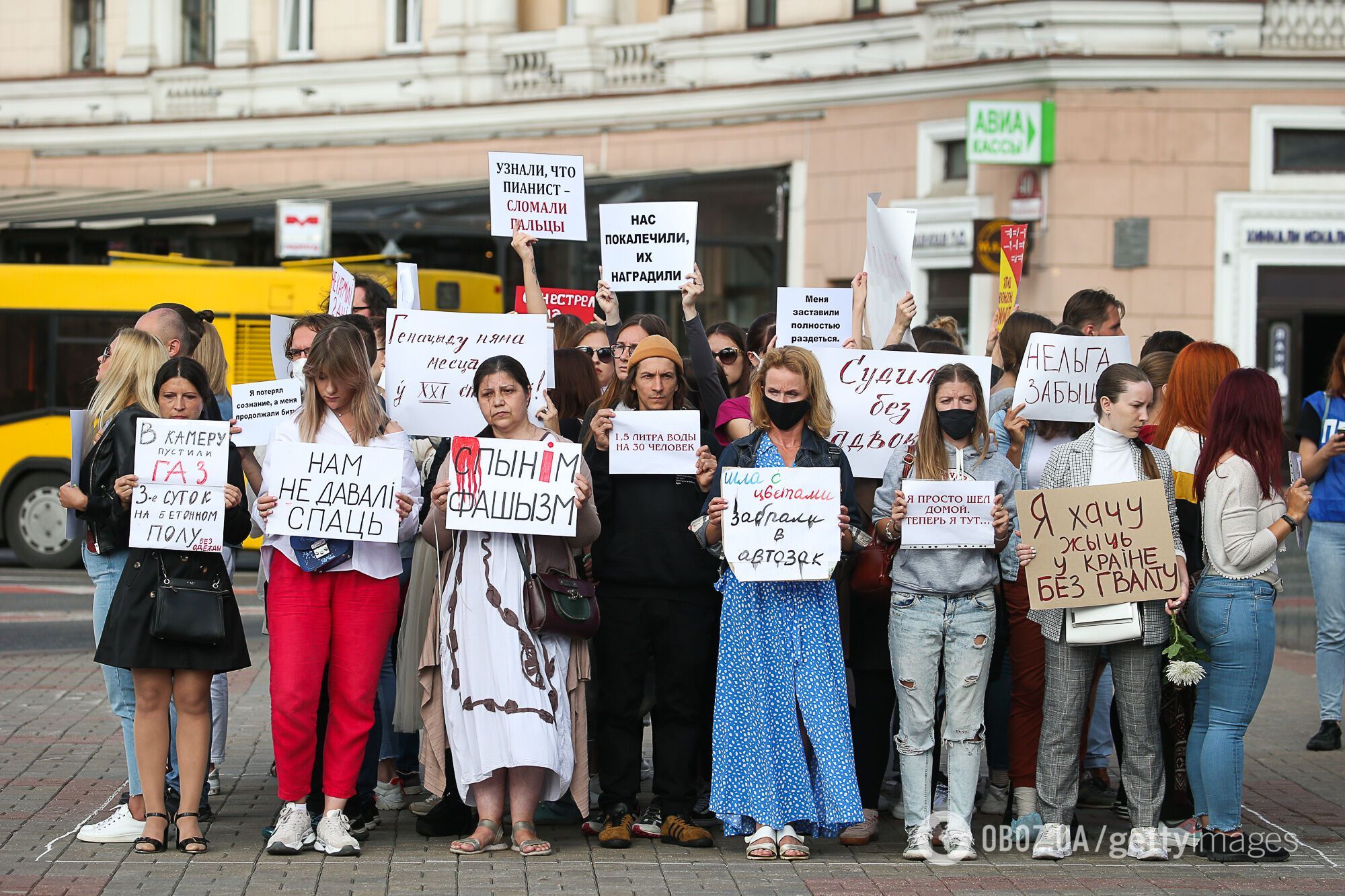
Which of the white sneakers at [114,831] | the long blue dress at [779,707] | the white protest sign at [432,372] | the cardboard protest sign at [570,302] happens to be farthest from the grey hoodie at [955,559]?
the cardboard protest sign at [570,302]

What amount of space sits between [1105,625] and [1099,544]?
32cm

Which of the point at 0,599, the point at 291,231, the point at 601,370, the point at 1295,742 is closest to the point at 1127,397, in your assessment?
the point at 601,370

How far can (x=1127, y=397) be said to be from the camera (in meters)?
7.10

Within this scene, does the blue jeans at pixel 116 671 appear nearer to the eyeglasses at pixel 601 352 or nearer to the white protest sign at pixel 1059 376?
the eyeglasses at pixel 601 352

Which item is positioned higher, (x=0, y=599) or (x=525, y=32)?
(x=525, y=32)

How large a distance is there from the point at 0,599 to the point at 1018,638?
1035 centimetres

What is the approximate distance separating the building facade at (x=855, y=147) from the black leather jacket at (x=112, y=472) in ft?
41.9

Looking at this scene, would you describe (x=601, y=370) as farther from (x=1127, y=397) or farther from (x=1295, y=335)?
(x=1295, y=335)

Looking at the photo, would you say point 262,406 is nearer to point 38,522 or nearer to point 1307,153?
point 38,522

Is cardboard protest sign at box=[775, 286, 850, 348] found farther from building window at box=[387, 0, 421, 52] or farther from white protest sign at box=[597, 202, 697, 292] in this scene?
building window at box=[387, 0, 421, 52]

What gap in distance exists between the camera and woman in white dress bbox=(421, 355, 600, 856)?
709cm

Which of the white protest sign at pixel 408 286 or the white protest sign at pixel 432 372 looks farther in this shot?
the white protest sign at pixel 408 286

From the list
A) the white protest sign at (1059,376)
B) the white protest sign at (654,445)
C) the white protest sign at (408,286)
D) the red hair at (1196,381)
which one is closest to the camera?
the white protest sign at (654,445)

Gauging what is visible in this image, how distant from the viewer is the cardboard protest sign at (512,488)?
7043mm
